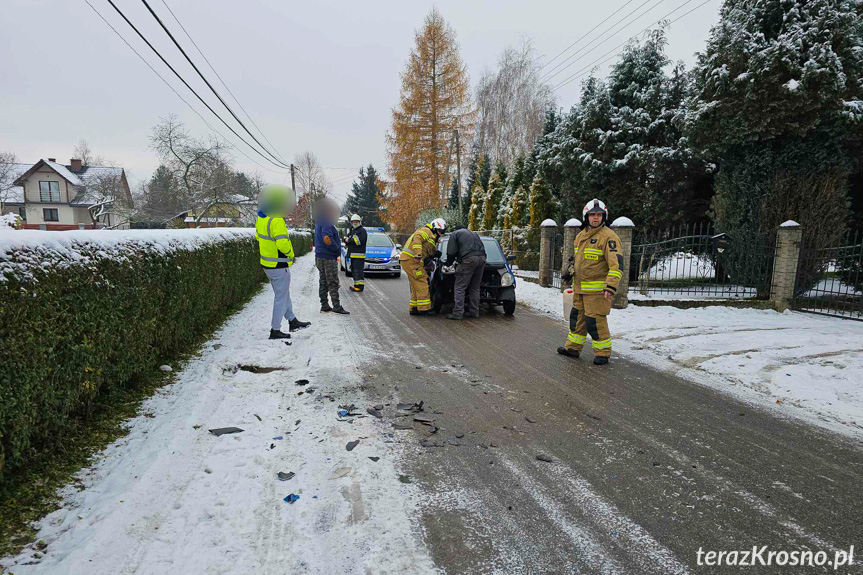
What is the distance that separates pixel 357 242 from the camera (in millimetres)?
11062

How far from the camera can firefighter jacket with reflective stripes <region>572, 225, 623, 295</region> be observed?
5371 mm

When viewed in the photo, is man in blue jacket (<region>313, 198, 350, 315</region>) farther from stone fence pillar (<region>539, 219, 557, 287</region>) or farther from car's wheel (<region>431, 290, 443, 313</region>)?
stone fence pillar (<region>539, 219, 557, 287</region>)

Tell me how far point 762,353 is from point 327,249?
7.00m

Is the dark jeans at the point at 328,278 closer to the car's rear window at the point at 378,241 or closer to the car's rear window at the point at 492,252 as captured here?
the car's rear window at the point at 492,252

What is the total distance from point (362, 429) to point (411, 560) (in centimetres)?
151

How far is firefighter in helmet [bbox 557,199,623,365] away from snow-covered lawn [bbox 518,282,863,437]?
73cm

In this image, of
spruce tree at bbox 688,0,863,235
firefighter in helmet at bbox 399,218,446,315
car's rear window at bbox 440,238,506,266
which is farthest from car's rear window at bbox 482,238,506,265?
spruce tree at bbox 688,0,863,235

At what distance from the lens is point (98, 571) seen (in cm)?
200

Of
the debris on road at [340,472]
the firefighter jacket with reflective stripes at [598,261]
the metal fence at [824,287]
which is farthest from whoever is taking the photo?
the metal fence at [824,287]

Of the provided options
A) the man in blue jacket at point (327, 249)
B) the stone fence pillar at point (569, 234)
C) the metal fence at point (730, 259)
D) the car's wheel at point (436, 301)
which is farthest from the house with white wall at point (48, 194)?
the metal fence at point (730, 259)

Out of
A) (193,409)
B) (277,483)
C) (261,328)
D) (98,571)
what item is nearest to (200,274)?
(261,328)

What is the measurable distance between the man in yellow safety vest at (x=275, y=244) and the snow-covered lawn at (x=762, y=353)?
448cm

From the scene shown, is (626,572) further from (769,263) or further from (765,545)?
(769,263)

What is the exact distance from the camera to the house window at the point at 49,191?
45.9 metres
